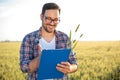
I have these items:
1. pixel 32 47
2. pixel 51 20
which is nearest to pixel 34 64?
pixel 32 47

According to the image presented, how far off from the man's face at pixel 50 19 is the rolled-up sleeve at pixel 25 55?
0.72 ft

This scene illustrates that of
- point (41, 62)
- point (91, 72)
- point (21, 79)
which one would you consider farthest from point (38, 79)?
point (91, 72)

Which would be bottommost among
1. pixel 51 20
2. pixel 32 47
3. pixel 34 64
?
pixel 34 64

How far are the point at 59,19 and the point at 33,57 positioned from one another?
15.8 inches

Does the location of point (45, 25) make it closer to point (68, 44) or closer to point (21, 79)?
point (68, 44)

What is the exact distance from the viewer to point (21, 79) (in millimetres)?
6074

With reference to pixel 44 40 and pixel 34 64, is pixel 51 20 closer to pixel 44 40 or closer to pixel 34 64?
pixel 44 40

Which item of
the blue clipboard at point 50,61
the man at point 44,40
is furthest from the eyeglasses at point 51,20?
the blue clipboard at point 50,61

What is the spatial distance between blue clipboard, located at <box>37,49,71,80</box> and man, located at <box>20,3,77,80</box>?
0.11m

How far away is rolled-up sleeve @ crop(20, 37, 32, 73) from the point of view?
283 cm

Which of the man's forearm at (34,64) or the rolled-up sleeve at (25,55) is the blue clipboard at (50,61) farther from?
the rolled-up sleeve at (25,55)

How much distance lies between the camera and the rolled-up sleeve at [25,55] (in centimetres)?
283

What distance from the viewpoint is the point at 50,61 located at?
106 inches

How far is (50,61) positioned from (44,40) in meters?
0.35
